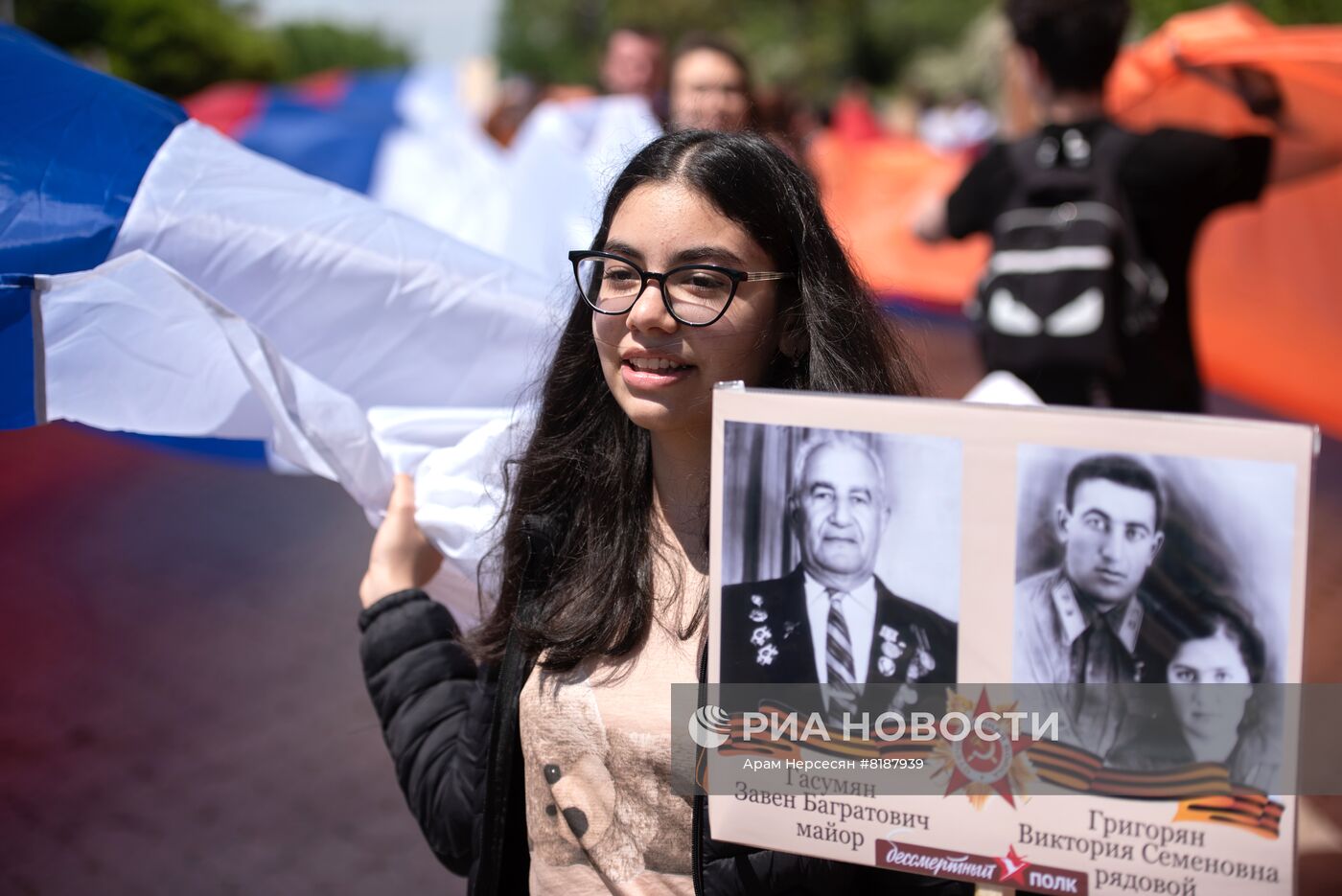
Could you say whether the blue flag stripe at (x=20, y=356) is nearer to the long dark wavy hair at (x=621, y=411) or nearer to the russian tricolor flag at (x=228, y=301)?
the russian tricolor flag at (x=228, y=301)

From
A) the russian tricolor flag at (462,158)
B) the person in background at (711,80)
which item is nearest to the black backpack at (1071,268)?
the russian tricolor flag at (462,158)

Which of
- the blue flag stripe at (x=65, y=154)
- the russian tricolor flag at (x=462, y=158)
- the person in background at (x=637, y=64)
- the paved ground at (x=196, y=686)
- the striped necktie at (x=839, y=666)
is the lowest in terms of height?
the paved ground at (x=196, y=686)

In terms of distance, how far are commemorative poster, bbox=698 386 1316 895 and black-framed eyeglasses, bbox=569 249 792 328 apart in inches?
8.1

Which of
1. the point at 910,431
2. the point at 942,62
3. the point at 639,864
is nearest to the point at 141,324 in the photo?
the point at 639,864

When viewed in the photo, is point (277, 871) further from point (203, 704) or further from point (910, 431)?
point (910, 431)

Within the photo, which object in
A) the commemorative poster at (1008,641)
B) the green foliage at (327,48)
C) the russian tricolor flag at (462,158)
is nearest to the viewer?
the commemorative poster at (1008,641)

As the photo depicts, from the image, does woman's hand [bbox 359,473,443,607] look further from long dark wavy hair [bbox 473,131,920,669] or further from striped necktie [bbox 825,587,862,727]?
striped necktie [bbox 825,587,862,727]

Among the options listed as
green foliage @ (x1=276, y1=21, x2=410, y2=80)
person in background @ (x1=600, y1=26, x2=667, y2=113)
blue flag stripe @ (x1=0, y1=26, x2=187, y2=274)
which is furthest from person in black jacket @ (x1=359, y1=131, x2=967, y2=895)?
green foliage @ (x1=276, y1=21, x2=410, y2=80)

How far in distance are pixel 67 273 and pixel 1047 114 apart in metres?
2.33

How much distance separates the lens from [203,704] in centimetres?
398

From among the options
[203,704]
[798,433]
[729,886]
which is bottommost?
[203,704]

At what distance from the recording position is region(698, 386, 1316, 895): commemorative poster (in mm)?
1098

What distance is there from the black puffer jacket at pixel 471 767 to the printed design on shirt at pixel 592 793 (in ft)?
0.14

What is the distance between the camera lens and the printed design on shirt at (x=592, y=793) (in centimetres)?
147
